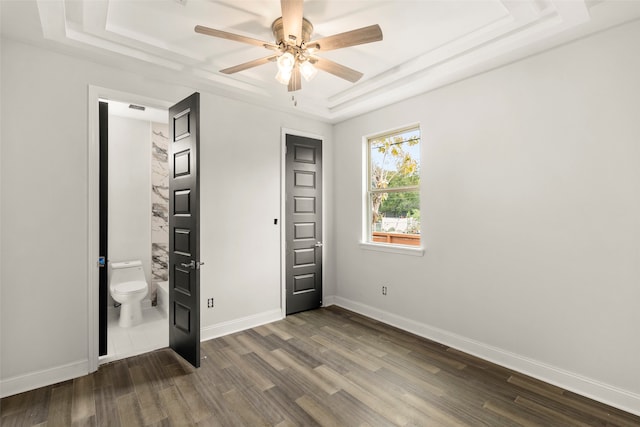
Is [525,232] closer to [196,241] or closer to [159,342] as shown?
[196,241]

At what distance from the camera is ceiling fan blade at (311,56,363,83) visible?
2325mm

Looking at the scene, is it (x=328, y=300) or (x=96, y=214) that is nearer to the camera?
(x=96, y=214)

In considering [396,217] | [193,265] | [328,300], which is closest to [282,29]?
[193,265]

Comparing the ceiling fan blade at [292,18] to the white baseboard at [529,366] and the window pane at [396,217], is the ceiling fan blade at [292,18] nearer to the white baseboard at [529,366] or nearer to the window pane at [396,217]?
the window pane at [396,217]

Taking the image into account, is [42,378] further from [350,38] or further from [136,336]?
[350,38]

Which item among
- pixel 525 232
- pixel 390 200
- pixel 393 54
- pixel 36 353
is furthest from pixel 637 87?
pixel 36 353

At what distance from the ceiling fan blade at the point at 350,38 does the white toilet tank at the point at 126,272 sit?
3.58 meters

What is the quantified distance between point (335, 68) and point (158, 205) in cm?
335

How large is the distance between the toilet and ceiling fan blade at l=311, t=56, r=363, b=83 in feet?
10.4

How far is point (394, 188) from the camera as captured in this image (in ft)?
12.8

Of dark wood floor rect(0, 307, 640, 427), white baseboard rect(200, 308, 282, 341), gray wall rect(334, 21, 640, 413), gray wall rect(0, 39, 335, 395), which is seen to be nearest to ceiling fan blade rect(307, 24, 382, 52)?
gray wall rect(334, 21, 640, 413)

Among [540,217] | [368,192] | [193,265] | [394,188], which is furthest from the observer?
[368,192]

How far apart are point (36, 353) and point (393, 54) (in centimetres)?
389

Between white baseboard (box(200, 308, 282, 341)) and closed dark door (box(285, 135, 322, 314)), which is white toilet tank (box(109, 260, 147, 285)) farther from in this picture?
closed dark door (box(285, 135, 322, 314))
